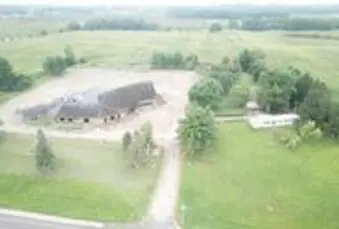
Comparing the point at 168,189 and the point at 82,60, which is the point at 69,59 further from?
the point at 168,189

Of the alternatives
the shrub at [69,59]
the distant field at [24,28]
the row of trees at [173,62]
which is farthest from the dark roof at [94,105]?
the distant field at [24,28]

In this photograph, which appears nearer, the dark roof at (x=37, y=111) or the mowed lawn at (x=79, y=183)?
the mowed lawn at (x=79, y=183)

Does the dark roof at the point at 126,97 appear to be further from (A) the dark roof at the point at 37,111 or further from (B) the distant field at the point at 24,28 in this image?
(B) the distant field at the point at 24,28

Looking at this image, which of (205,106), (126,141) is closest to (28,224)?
(126,141)

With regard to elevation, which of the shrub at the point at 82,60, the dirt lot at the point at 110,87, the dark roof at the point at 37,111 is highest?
the dark roof at the point at 37,111

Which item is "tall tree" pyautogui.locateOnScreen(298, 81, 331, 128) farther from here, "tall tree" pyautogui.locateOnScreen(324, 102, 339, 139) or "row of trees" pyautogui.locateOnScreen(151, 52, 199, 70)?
"row of trees" pyautogui.locateOnScreen(151, 52, 199, 70)

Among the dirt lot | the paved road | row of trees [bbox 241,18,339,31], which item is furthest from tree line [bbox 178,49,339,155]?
row of trees [bbox 241,18,339,31]
